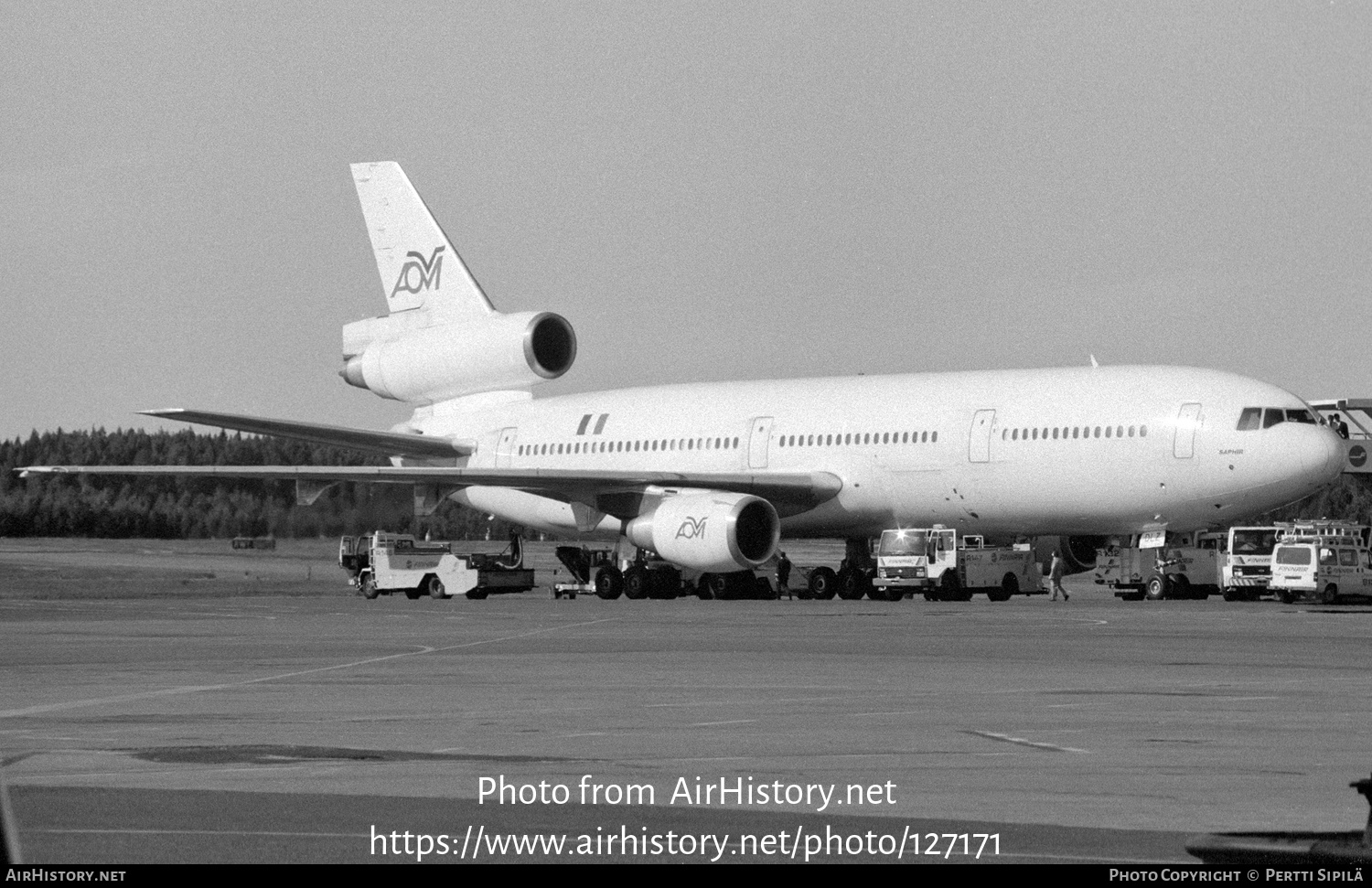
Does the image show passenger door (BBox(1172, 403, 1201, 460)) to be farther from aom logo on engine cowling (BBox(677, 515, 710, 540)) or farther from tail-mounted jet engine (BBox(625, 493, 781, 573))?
aom logo on engine cowling (BBox(677, 515, 710, 540))

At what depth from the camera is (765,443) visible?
43062 mm

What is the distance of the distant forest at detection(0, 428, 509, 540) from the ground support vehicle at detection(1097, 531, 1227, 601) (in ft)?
52.4

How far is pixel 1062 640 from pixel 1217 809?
14675mm

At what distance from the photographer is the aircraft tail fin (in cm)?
5000

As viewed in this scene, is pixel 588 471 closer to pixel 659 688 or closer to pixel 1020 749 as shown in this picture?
pixel 659 688

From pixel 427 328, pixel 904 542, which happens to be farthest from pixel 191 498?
pixel 904 542

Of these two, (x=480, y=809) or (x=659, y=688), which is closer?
(x=480, y=809)

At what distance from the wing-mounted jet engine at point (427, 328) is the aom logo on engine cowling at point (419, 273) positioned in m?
0.02

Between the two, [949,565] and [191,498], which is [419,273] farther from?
[949,565]

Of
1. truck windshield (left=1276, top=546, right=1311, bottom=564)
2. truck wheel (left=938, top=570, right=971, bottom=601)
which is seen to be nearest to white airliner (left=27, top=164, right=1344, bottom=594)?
truck wheel (left=938, top=570, right=971, bottom=601)

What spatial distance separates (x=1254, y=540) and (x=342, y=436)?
2009 centimetres
